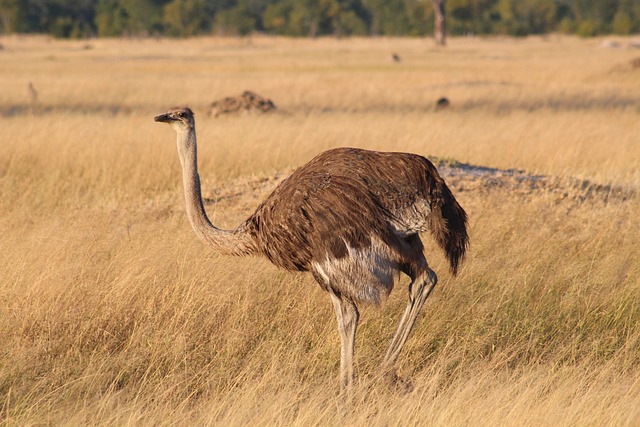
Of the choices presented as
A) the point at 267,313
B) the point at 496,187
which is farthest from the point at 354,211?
the point at 496,187

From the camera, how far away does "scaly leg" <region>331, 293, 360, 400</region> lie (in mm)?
4289

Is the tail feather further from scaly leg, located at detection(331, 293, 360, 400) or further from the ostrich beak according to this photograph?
the ostrich beak

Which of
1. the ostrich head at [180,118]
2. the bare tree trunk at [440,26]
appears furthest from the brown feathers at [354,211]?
the bare tree trunk at [440,26]

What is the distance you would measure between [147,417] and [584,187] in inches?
205

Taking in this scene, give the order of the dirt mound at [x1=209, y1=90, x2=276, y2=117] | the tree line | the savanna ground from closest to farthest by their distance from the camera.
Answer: the savanna ground
the dirt mound at [x1=209, y1=90, x2=276, y2=117]
the tree line

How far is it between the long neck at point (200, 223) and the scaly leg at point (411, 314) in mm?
800

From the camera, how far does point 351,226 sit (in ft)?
13.4

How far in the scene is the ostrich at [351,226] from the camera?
4082 mm

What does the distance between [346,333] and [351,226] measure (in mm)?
563

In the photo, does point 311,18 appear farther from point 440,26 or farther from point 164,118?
point 164,118

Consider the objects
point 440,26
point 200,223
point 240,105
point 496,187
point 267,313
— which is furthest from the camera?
point 440,26

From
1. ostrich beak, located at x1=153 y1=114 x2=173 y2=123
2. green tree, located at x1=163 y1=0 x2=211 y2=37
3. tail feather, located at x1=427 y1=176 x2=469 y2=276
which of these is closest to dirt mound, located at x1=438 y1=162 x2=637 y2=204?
tail feather, located at x1=427 y1=176 x2=469 y2=276

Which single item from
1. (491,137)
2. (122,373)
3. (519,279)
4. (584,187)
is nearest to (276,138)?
(491,137)

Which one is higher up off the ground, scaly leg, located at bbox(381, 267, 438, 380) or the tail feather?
the tail feather
